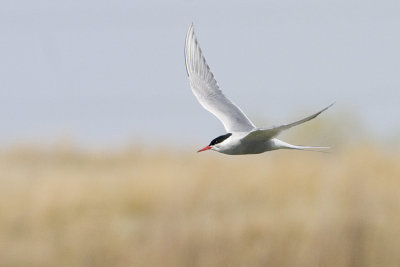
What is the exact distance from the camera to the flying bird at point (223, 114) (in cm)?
271

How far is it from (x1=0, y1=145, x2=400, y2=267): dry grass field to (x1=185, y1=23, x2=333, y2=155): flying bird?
7.91ft

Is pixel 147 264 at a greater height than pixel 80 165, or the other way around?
pixel 80 165

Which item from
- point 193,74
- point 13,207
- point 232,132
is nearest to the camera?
point 232,132

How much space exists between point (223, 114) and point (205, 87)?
23 centimetres

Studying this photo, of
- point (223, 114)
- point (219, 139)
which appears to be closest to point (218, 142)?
point (219, 139)

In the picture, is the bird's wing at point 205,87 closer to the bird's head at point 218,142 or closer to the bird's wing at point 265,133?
the bird's head at point 218,142

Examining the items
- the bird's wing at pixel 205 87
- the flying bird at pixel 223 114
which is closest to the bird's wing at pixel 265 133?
the flying bird at pixel 223 114

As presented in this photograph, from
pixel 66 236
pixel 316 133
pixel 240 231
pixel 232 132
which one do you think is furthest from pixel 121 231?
pixel 316 133

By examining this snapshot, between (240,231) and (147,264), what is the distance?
0.79 meters

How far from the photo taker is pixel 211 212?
21.2 ft

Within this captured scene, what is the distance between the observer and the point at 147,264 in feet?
19.8

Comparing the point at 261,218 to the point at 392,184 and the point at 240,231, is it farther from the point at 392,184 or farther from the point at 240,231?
the point at 392,184

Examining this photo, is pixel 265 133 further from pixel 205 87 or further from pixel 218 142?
→ pixel 205 87

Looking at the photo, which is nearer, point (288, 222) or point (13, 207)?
point (288, 222)
